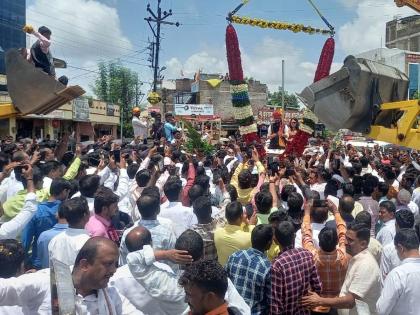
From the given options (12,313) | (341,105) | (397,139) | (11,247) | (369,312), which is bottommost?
(369,312)

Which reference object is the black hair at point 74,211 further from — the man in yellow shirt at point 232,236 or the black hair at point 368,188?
the black hair at point 368,188

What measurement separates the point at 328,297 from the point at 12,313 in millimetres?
2418

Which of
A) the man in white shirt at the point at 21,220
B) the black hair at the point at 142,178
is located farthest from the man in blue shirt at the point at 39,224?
the black hair at the point at 142,178

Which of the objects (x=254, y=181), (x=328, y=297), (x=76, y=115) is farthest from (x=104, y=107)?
(x=328, y=297)

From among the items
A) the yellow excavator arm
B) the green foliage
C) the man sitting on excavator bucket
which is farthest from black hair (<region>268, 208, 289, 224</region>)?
the yellow excavator arm

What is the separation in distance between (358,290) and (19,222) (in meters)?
3.10

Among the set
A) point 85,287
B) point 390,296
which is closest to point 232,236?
point 390,296

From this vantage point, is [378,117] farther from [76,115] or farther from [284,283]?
[76,115]

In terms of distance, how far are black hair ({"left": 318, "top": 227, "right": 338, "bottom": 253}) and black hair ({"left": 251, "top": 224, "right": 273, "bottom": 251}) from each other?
0.52 m

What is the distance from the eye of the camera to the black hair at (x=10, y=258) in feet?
9.29

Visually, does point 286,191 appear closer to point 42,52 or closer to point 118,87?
point 42,52

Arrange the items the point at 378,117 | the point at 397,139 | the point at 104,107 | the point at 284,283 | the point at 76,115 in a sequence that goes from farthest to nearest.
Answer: the point at 104,107 < the point at 76,115 < the point at 378,117 < the point at 397,139 < the point at 284,283

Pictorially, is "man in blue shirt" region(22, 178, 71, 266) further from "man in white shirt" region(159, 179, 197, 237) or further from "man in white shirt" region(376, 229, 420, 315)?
"man in white shirt" region(376, 229, 420, 315)

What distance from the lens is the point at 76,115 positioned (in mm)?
30672
